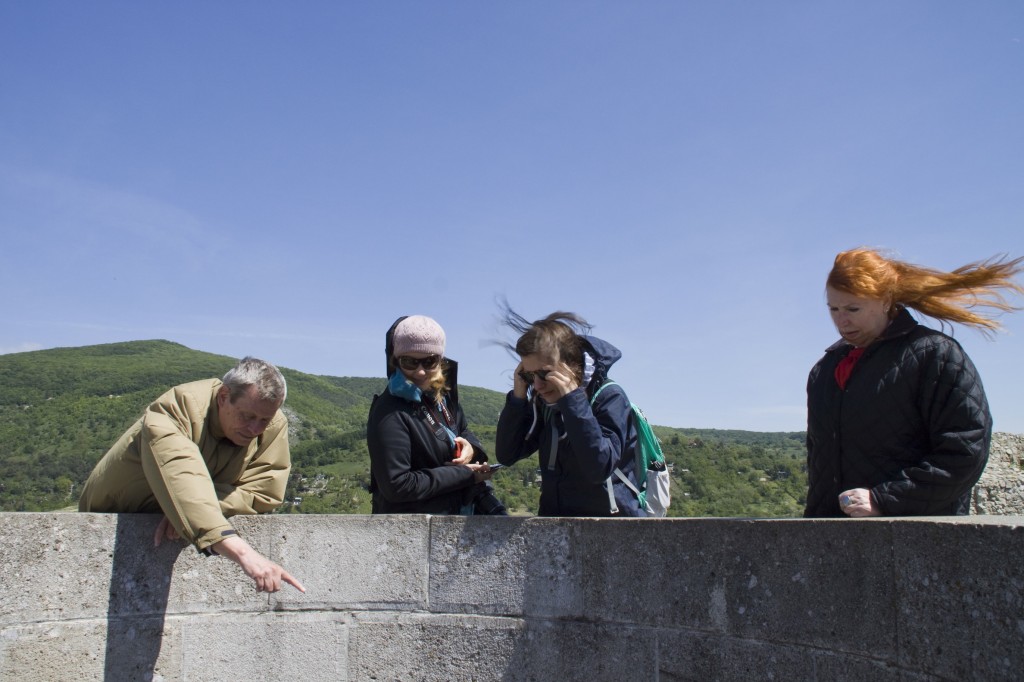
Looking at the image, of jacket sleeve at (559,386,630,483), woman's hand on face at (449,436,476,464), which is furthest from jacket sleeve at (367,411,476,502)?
jacket sleeve at (559,386,630,483)

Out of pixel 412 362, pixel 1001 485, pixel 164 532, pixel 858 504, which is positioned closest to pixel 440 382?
pixel 412 362

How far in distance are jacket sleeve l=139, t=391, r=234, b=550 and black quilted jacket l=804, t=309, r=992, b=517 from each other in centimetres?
234

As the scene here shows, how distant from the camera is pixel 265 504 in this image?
3779mm

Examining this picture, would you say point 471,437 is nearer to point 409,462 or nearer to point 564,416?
point 409,462

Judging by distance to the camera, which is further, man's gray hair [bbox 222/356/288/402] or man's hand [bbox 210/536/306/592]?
man's gray hair [bbox 222/356/288/402]

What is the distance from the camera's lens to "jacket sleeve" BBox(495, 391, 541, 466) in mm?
3648

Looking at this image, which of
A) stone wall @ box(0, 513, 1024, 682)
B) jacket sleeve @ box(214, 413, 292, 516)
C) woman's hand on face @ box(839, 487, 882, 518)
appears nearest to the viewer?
stone wall @ box(0, 513, 1024, 682)

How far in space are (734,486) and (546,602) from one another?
923 centimetres

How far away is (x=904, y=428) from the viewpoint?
278 cm

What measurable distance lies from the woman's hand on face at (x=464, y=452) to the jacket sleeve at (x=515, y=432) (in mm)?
208

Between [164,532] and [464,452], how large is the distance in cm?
138

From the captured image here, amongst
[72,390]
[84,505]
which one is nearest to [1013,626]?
[84,505]

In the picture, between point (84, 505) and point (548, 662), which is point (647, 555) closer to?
point (548, 662)

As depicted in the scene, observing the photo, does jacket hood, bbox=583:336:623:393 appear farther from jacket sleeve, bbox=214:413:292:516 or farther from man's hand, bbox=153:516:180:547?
man's hand, bbox=153:516:180:547
